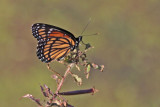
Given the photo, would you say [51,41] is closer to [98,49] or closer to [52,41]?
[52,41]

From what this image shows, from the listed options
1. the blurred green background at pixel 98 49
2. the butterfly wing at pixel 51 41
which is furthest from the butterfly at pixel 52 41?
the blurred green background at pixel 98 49

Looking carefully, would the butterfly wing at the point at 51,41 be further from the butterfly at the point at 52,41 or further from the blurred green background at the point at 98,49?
the blurred green background at the point at 98,49

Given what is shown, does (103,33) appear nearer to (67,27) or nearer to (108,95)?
(67,27)

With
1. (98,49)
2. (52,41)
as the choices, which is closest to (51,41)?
(52,41)

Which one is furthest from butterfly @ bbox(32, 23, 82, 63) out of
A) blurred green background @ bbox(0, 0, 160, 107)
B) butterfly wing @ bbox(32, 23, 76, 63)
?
blurred green background @ bbox(0, 0, 160, 107)

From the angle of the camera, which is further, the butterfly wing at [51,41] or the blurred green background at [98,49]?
the blurred green background at [98,49]

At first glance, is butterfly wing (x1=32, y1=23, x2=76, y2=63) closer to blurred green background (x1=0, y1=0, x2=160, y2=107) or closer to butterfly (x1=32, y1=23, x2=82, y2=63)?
butterfly (x1=32, y1=23, x2=82, y2=63)

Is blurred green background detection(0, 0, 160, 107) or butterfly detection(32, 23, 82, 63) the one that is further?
blurred green background detection(0, 0, 160, 107)
